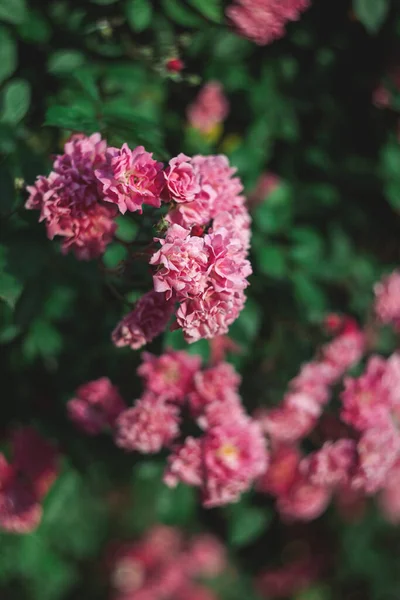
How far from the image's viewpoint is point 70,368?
5.71ft

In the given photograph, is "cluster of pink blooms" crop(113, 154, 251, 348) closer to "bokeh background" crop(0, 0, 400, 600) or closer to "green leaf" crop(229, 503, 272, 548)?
"bokeh background" crop(0, 0, 400, 600)

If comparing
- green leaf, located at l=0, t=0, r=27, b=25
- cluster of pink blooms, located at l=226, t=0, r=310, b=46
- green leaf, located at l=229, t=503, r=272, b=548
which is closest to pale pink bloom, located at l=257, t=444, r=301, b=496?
green leaf, located at l=229, t=503, r=272, b=548

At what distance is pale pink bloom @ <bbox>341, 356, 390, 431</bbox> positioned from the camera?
5.40 ft

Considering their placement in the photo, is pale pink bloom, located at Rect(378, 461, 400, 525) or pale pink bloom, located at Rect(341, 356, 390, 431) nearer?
pale pink bloom, located at Rect(341, 356, 390, 431)

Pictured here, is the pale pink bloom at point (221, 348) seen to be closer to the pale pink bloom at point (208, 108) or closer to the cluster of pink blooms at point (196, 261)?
the cluster of pink blooms at point (196, 261)

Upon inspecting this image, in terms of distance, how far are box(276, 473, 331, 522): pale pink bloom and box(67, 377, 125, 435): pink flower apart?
2.06 ft

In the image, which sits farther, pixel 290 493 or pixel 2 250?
pixel 290 493

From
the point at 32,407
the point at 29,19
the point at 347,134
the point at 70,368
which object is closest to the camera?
A: the point at 29,19

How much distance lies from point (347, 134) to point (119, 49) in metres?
0.77

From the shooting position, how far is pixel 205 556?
3061mm

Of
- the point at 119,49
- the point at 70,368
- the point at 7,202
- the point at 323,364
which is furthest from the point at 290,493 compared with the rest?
the point at 119,49

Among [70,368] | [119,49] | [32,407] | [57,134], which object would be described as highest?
[119,49]

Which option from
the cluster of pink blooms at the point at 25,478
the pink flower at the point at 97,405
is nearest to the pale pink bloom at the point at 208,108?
the pink flower at the point at 97,405

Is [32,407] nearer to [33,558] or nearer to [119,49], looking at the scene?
[33,558]
